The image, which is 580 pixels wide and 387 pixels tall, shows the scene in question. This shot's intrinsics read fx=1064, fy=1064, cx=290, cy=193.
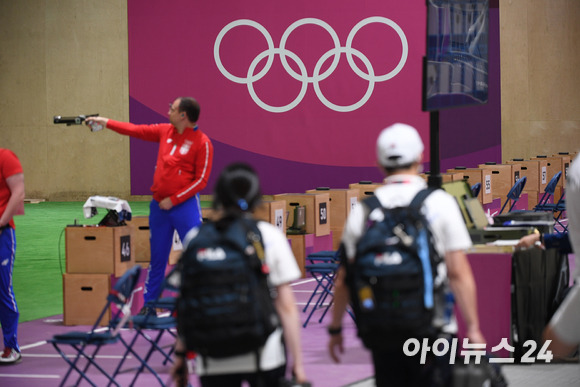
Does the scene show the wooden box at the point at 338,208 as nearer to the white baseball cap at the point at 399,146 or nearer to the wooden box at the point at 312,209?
the wooden box at the point at 312,209

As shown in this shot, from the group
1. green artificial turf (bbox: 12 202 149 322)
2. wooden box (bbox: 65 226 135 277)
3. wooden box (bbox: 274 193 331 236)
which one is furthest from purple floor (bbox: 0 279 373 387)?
wooden box (bbox: 274 193 331 236)

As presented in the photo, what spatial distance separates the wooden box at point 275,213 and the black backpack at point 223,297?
722 centimetres

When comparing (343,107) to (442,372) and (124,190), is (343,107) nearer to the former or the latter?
(124,190)

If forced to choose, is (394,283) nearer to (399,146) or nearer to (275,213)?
(399,146)

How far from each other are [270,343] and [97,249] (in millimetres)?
5619

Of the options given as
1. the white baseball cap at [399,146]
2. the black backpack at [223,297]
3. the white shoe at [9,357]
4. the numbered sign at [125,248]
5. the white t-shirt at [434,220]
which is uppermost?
the white baseball cap at [399,146]

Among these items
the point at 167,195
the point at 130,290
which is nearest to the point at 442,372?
the point at 130,290

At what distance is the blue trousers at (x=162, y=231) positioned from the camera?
901 cm

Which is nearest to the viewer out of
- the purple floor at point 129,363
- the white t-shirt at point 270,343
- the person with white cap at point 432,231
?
the white t-shirt at point 270,343

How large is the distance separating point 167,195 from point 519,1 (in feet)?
47.7

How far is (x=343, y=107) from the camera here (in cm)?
2114

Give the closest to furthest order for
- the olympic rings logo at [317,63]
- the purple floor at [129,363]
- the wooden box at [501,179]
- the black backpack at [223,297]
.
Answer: the black backpack at [223,297] → the purple floor at [129,363] → the wooden box at [501,179] → the olympic rings logo at [317,63]

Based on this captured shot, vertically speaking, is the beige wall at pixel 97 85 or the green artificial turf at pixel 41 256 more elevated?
the beige wall at pixel 97 85

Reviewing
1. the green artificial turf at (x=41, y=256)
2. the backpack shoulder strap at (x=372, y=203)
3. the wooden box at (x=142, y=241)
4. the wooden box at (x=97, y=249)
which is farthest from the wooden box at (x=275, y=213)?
the backpack shoulder strap at (x=372, y=203)
